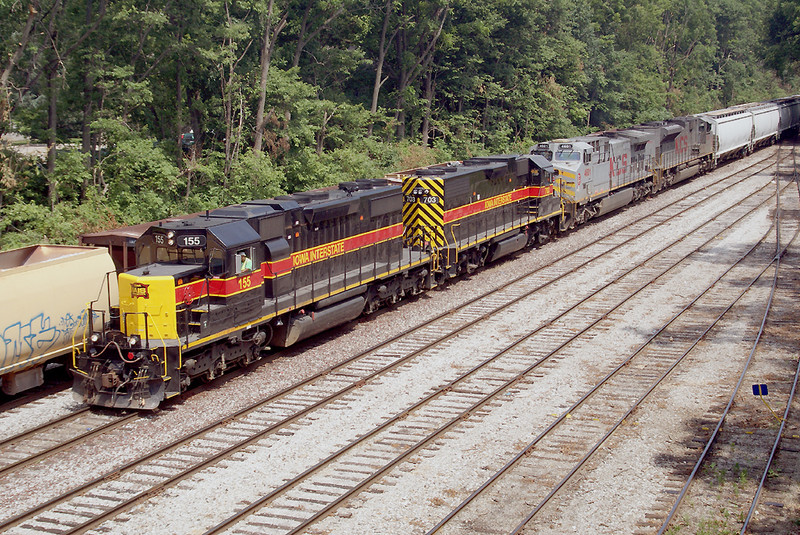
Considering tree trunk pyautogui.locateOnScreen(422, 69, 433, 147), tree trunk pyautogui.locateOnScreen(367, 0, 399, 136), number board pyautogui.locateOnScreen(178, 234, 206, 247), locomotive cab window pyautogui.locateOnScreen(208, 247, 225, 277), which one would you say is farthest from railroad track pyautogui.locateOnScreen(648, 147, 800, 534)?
tree trunk pyautogui.locateOnScreen(422, 69, 433, 147)

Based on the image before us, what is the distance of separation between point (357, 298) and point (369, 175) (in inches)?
674

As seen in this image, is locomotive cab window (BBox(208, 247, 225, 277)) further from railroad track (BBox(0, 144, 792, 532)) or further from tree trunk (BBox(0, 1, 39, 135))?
tree trunk (BBox(0, 1, 39, 135))

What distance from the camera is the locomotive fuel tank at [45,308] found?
13523 millimetres

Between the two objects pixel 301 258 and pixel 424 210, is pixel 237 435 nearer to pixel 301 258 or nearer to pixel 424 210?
pixel 301 258

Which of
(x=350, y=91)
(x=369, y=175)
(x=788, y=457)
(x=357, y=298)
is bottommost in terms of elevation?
(x=788, y=457)

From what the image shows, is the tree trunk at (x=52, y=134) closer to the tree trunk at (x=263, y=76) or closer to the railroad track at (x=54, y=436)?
the tree trunk at (x=263, y=76)

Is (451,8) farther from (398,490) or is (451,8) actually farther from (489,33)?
(398,490)

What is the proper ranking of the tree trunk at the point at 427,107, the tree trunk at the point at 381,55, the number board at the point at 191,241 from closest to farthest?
the number board at the point at 191,241 → the tree trunk at the point at 381,55 → the tree trunk at the point at 427,107

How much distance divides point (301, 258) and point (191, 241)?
3074 mm

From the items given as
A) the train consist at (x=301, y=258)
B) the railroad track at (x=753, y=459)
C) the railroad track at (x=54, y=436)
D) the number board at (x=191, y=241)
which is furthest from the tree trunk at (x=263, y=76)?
the railroad track at (x=753, y=459)

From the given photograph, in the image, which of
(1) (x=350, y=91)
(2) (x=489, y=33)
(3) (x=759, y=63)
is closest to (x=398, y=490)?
(1) (x=350, y=91)

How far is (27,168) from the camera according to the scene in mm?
23469

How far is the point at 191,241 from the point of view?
1430 cm

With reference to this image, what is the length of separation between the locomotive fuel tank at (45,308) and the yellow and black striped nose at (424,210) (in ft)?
28.9
